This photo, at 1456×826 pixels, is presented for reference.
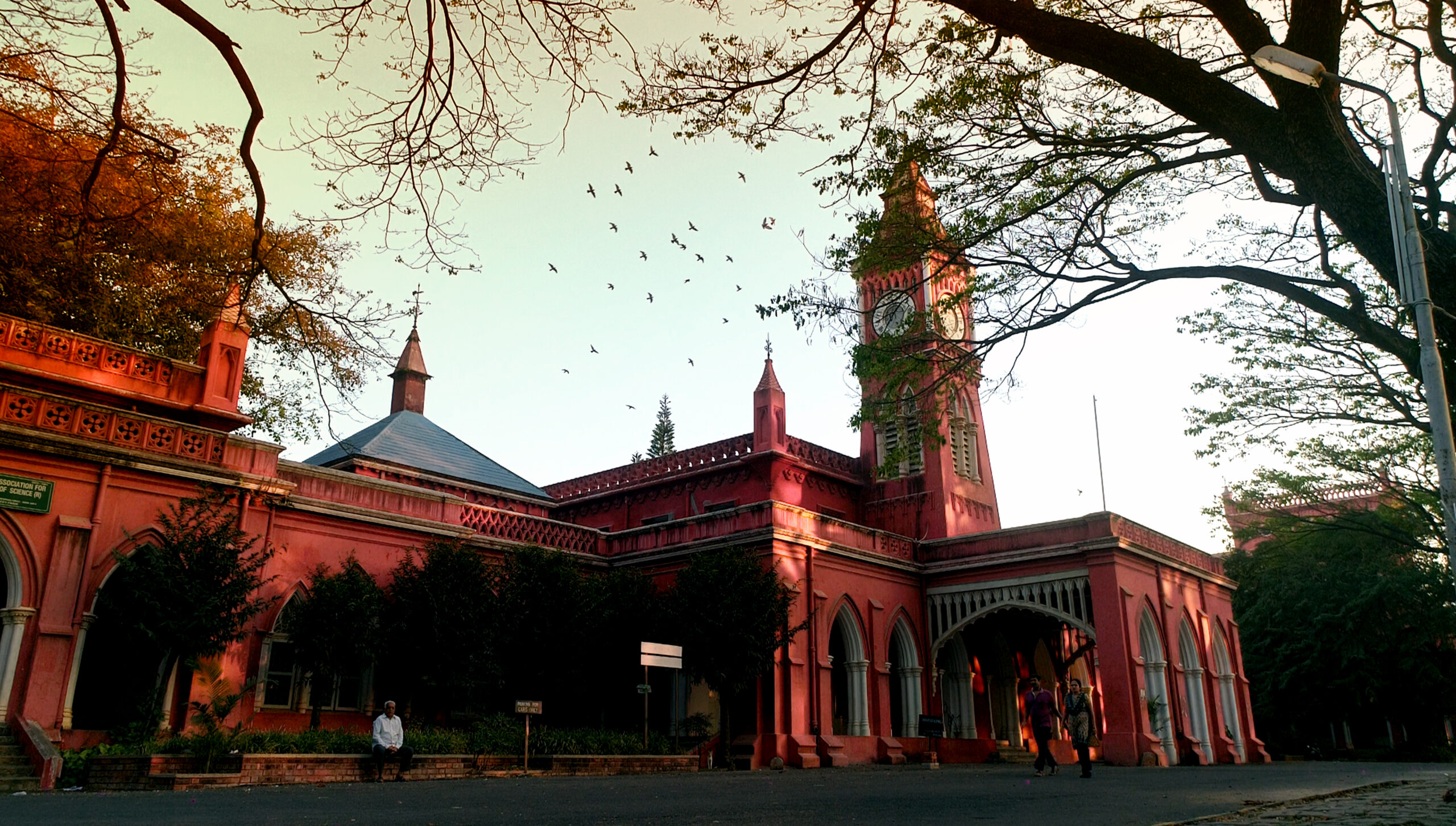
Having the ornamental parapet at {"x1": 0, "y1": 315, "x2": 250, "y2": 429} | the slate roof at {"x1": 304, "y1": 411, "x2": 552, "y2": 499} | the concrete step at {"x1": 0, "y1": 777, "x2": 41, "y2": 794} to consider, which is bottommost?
the concrete step at {"x1": 0, "y1": 777, "x2": 41, "y2": 794}

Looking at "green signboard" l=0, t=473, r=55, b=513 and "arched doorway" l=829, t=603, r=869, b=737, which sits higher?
"green signboard" l=0, t=473, r=55, b=513

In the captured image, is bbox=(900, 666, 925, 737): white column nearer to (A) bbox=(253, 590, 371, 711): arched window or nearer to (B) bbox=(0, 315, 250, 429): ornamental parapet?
(A) bbox=(253, 590, 371, 711): arched window

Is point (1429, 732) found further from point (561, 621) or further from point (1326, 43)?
point (1326, 43)

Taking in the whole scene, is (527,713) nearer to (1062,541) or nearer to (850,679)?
(850,679)

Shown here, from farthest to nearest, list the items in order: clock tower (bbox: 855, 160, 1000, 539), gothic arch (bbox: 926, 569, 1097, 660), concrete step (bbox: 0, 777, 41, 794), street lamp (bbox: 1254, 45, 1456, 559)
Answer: gothic arch (bbox: 926, 569, 1097, 660), clock tower (bbox: 855, 160, 1000, 539), concrete step (bbox: 0, 777, 41, 794), street lamp (bbox: 1254, 45, 1456, 559)

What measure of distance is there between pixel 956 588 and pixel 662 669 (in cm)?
740

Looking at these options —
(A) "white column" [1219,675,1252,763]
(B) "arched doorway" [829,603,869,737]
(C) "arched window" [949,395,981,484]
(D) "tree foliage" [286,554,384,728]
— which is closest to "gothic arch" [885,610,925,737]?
(B) "arched doorway" [829,603,869,737]

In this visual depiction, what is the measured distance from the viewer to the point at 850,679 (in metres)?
21.8

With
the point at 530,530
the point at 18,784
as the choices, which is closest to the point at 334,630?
the point at 18,784

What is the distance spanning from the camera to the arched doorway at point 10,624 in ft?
43.0

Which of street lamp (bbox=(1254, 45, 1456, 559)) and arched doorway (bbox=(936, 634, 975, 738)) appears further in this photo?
arched doorway (bbox=(936, 634, 975, 738))

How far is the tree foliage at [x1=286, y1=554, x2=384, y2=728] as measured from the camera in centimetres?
1606

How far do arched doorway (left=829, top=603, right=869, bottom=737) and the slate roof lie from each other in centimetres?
925

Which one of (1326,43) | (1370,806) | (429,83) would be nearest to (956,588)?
(1370,806)
